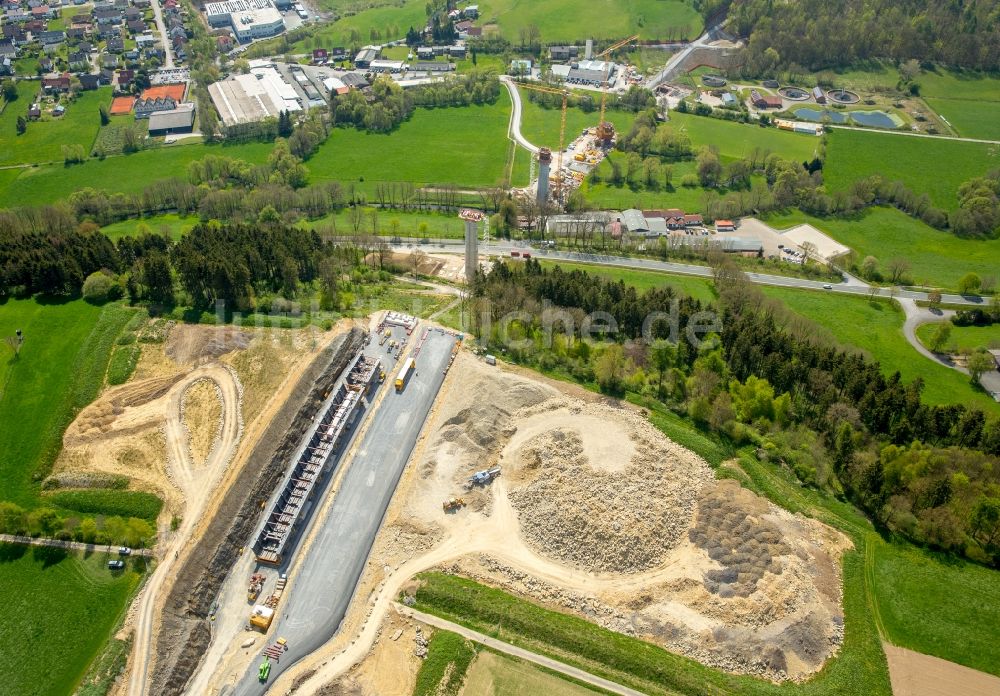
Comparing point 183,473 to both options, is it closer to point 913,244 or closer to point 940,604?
point 940,604

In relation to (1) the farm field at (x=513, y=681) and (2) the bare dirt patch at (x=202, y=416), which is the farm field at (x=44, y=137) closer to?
(2) the bare dirt patch at (x=202, y=416)

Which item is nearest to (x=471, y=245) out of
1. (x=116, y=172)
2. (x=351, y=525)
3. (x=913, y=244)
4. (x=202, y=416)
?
(x=202, y=416)

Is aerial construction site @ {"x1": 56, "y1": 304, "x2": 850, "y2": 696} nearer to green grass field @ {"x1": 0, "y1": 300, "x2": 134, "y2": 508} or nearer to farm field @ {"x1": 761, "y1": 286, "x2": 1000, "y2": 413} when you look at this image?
green grass field @ {"x1": 0, "y1": 300, "x2": 134, "y2": 508}

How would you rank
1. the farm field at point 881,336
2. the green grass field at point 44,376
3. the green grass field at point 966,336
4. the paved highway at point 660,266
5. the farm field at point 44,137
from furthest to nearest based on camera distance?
the farm field at point 44,137 < the paved highway at point 660,266 < the green grass field at point 966,336 < the farm field at point 881,336 < the green grass field at point 44,376

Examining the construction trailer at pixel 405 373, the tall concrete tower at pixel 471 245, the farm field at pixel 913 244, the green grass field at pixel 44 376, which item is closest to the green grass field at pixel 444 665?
the construction trailer at pixel 405 373

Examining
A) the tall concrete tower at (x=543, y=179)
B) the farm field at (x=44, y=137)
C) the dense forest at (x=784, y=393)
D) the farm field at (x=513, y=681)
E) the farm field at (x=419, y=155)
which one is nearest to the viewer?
the farm field at (x=513, y=681)

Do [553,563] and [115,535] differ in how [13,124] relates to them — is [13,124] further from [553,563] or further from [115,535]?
[553,563]

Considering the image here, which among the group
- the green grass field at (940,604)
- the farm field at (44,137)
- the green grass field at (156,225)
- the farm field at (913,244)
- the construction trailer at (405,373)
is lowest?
the green grass field at (940,604)

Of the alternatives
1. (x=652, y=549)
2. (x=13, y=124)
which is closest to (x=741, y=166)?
(x=652, y=549)
